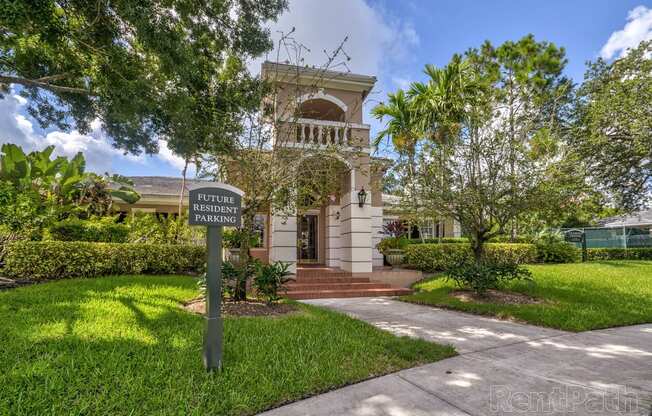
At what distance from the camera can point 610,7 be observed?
1039cm

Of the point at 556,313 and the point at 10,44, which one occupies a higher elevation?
the point at 10,44

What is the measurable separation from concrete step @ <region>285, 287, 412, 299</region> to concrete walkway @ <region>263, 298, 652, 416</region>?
408 centimetres

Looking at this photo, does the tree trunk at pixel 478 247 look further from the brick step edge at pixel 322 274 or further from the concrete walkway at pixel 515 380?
the brick step edge at pixel 322 274

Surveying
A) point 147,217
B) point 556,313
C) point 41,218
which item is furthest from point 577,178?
point 41,218

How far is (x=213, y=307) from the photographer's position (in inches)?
142

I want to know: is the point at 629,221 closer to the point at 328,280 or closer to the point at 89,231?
the point at 328,280

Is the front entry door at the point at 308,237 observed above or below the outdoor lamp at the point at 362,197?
below

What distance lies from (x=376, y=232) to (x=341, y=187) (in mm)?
2947

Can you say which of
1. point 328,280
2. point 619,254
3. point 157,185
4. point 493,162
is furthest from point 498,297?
point 157,185

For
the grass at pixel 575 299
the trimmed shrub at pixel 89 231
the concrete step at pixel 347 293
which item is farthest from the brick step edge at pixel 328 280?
the trimmed shrub at pixel 89 231

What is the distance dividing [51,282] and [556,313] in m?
11.4

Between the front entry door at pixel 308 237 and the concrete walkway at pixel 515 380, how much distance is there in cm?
902

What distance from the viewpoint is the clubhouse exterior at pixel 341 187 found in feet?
28.9

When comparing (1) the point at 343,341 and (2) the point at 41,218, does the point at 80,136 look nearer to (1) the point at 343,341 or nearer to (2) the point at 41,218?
(2) the point at 41,218
